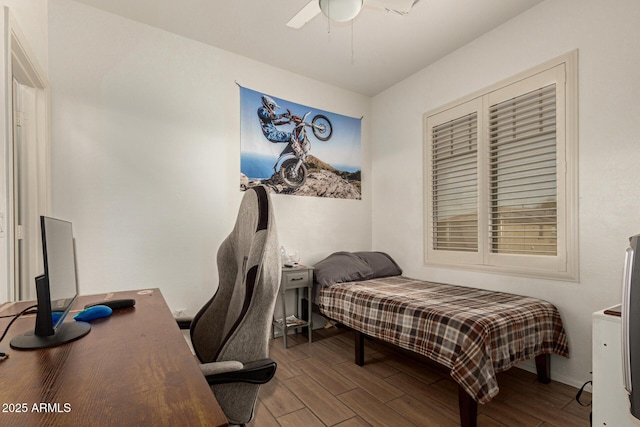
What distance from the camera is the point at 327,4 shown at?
1898 mm

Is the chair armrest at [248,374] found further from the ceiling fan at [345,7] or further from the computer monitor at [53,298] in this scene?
the ceiling fan at [345,7]

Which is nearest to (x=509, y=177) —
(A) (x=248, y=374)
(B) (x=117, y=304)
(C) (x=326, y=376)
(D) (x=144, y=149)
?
(C) (x=326, y=376)

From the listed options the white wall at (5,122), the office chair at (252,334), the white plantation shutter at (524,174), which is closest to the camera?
the office chair at (252,334)

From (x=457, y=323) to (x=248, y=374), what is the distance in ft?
4.51

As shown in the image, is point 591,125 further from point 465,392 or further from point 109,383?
point 109,383

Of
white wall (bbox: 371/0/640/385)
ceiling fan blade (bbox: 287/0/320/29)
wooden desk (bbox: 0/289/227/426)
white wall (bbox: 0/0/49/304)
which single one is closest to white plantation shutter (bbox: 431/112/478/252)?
white wall (bbox: 371/0/640/385)

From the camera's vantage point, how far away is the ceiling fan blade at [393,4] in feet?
6.34

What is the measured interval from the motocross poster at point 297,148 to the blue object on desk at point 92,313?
6.58 ft

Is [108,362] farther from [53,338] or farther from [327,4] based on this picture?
[327,4]

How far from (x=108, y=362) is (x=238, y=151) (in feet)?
8.39

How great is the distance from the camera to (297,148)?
3.50 m

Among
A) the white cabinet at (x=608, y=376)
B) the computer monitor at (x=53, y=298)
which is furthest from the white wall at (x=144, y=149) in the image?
the white cabinet at (x=608, y=376)

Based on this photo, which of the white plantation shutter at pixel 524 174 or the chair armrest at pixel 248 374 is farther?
the white plantation shutter at pixel 524 174

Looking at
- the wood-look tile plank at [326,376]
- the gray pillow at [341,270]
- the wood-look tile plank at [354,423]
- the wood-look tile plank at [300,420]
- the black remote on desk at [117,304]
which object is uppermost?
the black remote on desk at [117,304]
